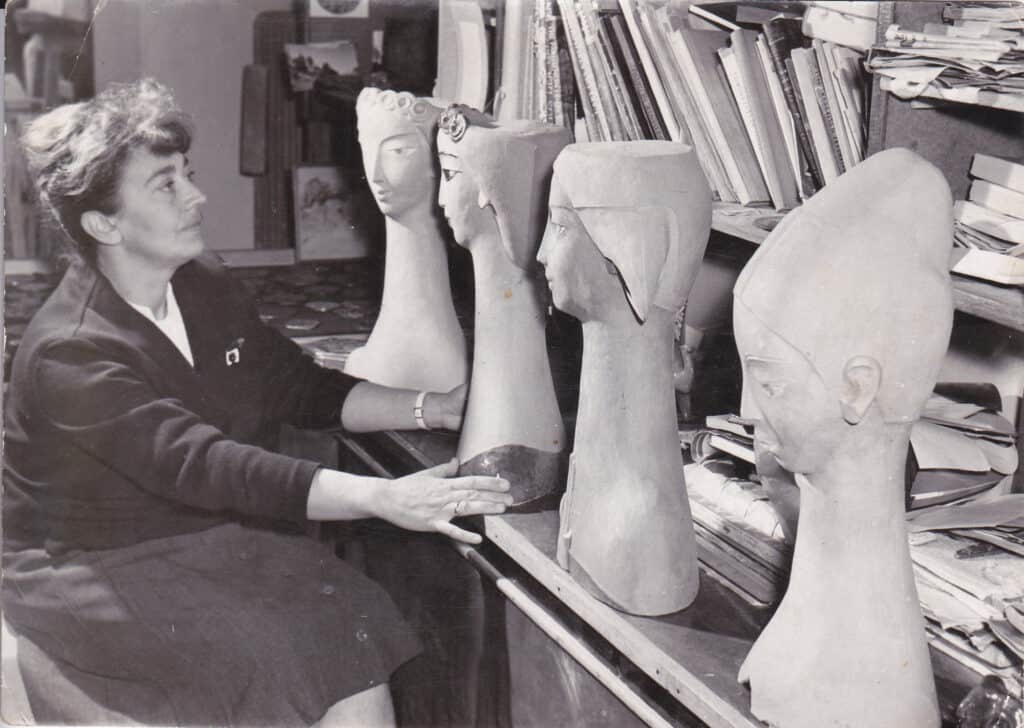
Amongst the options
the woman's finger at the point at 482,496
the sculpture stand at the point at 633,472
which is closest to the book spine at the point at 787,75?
the sculpture stand at the point at 633,472

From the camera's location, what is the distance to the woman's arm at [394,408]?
6.08 feet

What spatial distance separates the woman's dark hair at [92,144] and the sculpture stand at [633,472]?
0.77 metres

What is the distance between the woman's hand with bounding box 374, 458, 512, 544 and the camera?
1668mm

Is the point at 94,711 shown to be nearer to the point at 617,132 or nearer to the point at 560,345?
the point at 560,345

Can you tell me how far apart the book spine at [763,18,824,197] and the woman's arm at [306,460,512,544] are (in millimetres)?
631

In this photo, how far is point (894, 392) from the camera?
3.49ft

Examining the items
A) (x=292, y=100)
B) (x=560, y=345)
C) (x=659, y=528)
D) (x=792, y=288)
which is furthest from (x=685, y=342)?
(x=792, y=288)

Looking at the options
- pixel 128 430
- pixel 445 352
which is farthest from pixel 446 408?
pixel 128 430

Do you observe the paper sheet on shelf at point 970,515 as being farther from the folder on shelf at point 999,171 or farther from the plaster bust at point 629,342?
the folder on shelf at point 999,171

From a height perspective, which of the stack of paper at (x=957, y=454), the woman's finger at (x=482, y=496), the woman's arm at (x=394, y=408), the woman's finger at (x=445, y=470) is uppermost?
the stack of paper at (x=957, y=454)

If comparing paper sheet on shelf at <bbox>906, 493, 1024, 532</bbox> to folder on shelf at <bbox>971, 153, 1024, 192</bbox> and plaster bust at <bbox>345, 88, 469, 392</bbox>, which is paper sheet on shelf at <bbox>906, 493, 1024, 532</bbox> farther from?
plaster bust at <bbox>345, 88, 469, 392</bbox>

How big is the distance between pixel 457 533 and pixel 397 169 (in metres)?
Answer: 0.56

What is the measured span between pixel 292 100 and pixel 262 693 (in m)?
0.91

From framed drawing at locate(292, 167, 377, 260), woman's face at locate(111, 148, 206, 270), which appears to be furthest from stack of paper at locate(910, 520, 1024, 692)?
woman's face at locate(111, 148, 206, 270)
